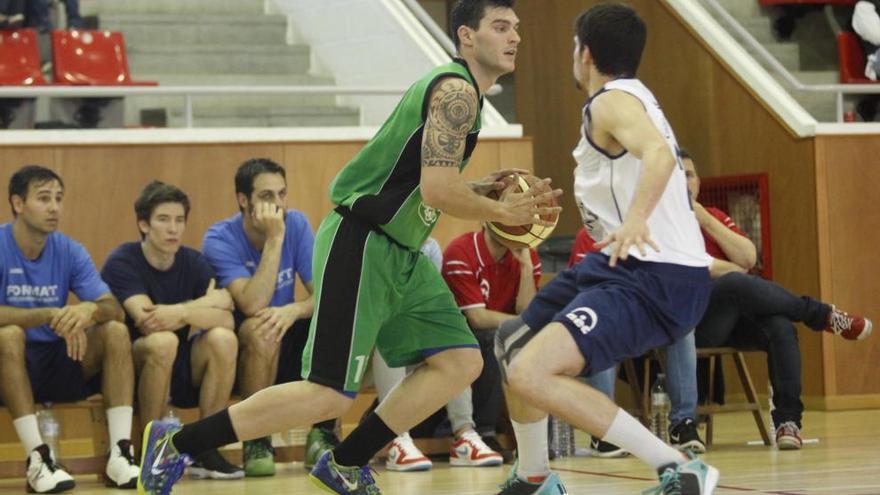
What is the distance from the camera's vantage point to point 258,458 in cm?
716

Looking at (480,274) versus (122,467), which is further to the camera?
(480,274)

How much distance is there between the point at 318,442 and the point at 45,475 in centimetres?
134

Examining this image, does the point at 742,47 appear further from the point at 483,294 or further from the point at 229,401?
the point at 229,401

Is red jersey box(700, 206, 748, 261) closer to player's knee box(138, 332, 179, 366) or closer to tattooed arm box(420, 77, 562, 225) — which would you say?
player's knee box(138, 332, 179, 366)

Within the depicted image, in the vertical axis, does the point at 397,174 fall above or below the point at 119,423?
above

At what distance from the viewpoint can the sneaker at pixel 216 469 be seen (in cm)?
715

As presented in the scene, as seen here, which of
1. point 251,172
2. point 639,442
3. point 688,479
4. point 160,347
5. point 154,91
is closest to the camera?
point 688,479

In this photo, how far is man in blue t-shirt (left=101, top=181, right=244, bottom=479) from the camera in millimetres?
7145

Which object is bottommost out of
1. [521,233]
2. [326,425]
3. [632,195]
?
[326,425]

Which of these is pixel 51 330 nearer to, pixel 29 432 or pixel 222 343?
pixel 29 432

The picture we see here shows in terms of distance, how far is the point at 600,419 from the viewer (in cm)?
470

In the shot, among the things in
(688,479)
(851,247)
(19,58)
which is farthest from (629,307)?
(19,58)

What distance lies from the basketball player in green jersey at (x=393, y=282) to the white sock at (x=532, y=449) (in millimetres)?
294

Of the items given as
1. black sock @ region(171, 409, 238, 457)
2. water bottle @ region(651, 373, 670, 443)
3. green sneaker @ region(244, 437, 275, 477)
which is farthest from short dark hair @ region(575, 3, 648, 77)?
water bottle @ region(651, 373, 670, 443)
